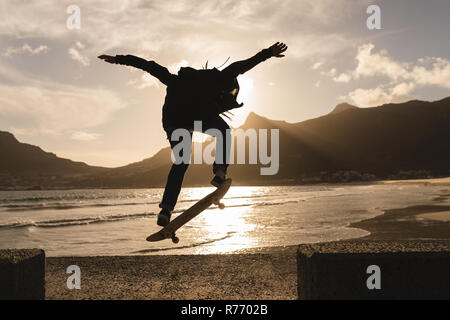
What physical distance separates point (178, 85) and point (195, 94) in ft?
0.97

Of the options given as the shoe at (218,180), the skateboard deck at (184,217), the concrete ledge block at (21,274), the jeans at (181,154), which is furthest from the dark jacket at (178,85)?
the concrete ledge block at (21,274)

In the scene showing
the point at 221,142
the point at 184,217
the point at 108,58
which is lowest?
the point at 184,217

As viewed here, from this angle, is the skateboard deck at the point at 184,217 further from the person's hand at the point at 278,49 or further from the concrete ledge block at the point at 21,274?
the concrete ledge block at the point at 21,274

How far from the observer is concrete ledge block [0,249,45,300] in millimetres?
7394

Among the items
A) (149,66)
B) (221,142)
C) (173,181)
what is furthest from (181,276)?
(149,66)

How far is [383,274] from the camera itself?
653 cm

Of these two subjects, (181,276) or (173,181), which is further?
(181,276)

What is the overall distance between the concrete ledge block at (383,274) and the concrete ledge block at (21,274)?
5.90 m

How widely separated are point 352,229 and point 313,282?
730 inches

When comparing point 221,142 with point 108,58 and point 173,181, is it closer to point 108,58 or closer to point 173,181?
point 173,181
